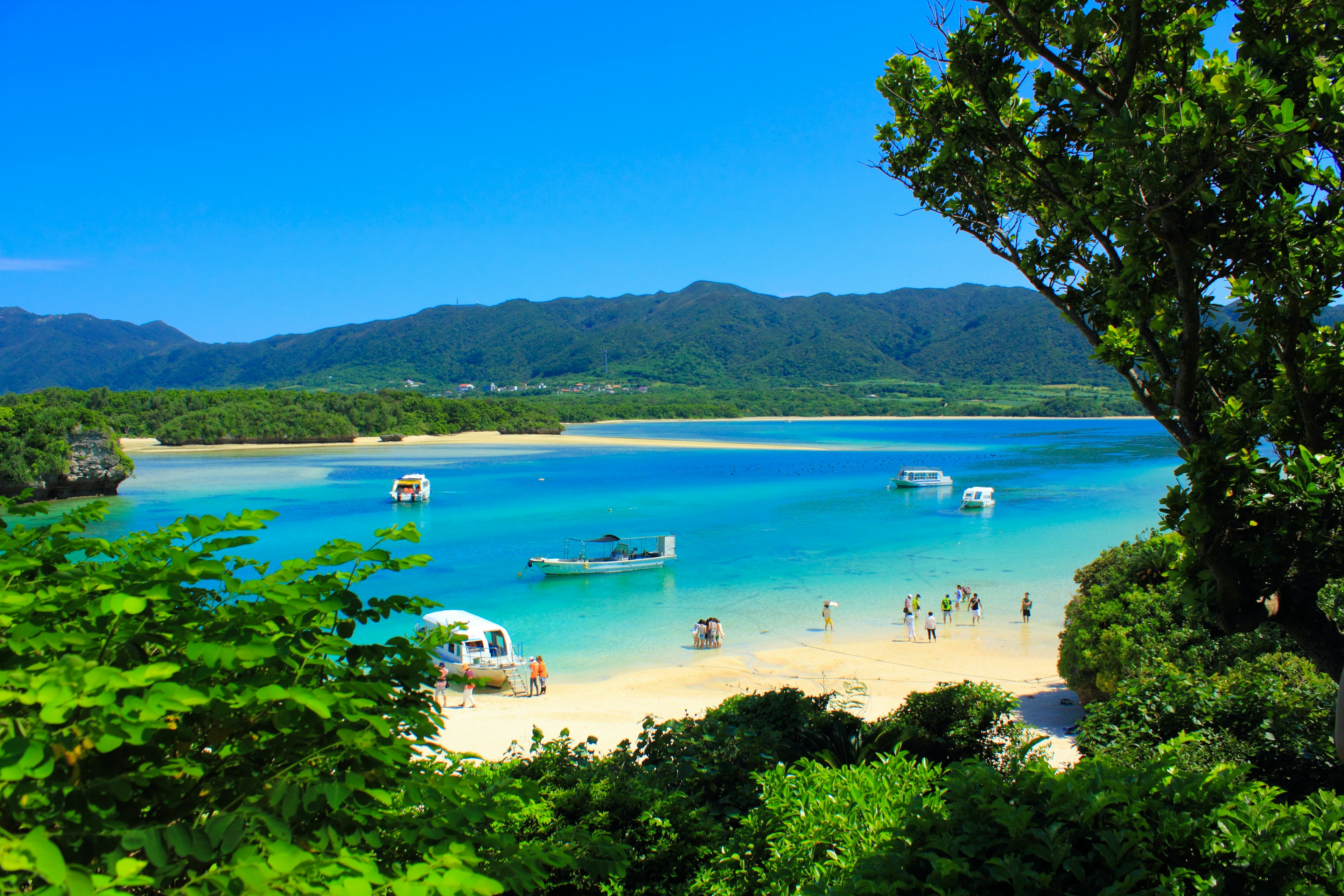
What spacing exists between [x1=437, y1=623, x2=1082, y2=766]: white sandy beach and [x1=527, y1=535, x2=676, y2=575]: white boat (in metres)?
11.3

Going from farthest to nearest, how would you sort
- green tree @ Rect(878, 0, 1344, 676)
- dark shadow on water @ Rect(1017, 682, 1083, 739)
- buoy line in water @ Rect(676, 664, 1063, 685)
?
buoy line in water @ Rect(676, 664, 1063, 685) < dark shadow on water @ Rect(1017, 682, 1083, 739) < green tree @ Rect(878, 0, 1344, 676)

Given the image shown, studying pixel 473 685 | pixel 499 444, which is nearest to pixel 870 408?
pixel 499 444

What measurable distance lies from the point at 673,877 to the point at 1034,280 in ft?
16.6

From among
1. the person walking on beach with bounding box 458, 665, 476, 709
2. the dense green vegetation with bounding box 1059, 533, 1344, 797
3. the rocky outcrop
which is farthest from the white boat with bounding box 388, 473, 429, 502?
the dense green vegetation with bounding box 1059, 533, 1344, 797

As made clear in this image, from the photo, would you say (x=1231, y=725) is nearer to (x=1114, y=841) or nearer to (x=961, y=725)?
(x=961, y=725)

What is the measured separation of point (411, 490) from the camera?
50938mm

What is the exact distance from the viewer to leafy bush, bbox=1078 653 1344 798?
18.5 feet

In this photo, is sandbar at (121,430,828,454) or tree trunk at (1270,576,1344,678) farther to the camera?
sandbar at (121,430,828,454)

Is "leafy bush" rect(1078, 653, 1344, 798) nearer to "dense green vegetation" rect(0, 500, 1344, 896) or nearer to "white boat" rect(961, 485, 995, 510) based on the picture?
"dense green vegetation" rect(0, 500, 1344, 896)

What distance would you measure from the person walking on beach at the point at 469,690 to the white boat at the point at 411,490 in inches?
1390

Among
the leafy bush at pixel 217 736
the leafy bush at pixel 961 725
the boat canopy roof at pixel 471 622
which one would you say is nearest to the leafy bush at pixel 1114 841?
the leafy bush at pixel 217 736

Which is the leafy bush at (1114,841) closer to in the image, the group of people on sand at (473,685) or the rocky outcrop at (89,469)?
the group of people on sand at (473,685)

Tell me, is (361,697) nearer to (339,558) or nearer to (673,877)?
(339,558)

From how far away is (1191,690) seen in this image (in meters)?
6.75
